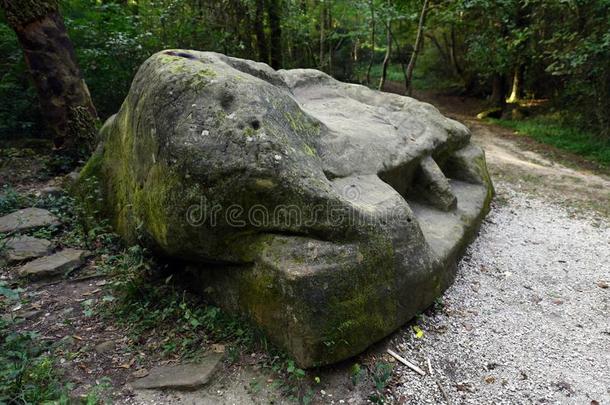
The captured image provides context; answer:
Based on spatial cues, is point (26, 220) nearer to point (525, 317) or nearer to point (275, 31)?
point (525, 317)

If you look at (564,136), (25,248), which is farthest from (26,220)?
(564,136)

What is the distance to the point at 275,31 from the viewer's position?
11852 mm

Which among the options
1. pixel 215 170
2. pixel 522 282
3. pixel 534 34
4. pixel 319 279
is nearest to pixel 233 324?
pixel 319 279

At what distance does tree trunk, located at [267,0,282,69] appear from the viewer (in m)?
11.3

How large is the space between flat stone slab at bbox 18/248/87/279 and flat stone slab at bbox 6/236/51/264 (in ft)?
0.38

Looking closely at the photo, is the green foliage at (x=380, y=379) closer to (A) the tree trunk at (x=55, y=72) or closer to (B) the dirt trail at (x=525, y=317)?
(B) the dirt trail at (x=525, y=317)

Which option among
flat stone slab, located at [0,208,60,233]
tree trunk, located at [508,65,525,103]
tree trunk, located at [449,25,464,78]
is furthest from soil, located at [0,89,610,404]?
tree trunk, located at [449,25,464,78]

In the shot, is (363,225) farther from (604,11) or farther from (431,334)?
(604,11)

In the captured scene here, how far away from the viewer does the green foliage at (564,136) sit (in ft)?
31.4

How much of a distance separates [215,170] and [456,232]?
3052 millimetres

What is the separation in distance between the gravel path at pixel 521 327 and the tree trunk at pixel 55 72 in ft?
19.0

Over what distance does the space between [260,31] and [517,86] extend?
357 inches

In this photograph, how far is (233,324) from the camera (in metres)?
3.34

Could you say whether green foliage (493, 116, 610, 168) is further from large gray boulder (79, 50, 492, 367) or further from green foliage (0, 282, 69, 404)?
green foliage (0, 282, 69, 404)
